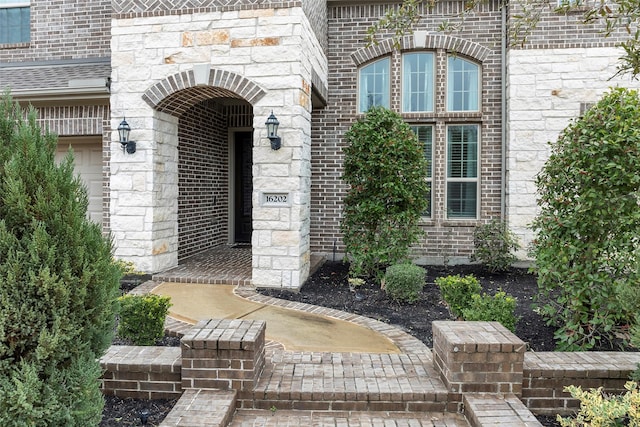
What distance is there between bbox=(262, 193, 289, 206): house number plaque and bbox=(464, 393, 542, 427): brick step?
12.6 ft

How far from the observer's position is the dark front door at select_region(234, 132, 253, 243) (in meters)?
10.1

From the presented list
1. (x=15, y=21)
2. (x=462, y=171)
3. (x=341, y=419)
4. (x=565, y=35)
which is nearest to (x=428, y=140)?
(x=462, y=171)

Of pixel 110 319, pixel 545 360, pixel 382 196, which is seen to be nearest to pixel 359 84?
pixel 382 196

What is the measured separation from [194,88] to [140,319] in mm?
3744

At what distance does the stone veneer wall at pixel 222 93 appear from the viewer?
6352mm

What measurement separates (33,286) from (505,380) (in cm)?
267

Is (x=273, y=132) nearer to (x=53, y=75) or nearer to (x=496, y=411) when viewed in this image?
(x=53, y=75)

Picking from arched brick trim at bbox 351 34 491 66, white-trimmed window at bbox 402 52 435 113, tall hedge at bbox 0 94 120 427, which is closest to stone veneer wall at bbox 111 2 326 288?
arched brick trim at bbox 351 34 491 66

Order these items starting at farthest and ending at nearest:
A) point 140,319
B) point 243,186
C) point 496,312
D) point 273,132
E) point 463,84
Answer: point 243,186
point 463,84
point 273,132
point 496,312
point 140,319

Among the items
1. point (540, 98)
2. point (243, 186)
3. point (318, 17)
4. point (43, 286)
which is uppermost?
point (318, 17)

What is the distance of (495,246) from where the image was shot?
779 centimetres

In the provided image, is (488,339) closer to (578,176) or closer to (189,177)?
(578,176)

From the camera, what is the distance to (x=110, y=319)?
243 centimetres

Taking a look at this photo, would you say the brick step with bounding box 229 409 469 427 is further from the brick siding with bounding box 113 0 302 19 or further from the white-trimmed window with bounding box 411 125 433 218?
the white-trimmed window with bounding box 411 125 433 218
